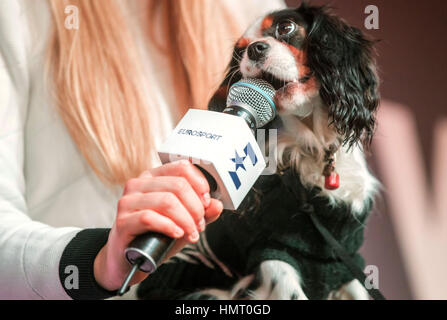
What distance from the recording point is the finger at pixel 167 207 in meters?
0.41

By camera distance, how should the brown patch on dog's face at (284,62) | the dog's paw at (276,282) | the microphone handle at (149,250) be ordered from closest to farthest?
the microphone handle at (149,250) < the brown patch on dog's face at (284,62) < the dog's paw at (276,282)

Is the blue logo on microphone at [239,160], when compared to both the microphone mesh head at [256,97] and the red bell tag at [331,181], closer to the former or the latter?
the microphone mesh head at [256,97]

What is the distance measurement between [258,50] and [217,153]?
0.57 feet

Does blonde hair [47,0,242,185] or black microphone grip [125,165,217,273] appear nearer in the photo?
black microphone grip [125,165,217,273]

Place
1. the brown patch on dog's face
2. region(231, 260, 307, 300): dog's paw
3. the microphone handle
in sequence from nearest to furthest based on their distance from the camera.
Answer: the microphone handle
the brown patch on dog's face
region(231, 260, 307, 300): dog's paw

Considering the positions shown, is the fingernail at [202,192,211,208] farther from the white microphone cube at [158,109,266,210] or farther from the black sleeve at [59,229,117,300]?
the black sleeve at [59,229,117,300]

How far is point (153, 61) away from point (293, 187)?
11.0 inches

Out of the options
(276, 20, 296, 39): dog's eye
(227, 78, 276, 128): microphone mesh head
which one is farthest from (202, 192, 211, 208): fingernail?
(276, 20, 296, 39): dog's eye

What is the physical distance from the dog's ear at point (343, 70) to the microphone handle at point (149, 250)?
0.26m

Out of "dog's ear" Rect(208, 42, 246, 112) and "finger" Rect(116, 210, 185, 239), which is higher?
"dog's ear" Rect(208, 42, 246, 112)

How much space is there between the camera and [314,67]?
53 cm

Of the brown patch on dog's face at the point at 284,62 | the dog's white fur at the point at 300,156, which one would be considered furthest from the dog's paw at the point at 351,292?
the brown patch on dog's face at the point at 284,62

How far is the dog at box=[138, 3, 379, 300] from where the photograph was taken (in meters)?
0.54

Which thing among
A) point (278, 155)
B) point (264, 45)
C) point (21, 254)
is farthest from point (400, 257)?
point (21, 254)
